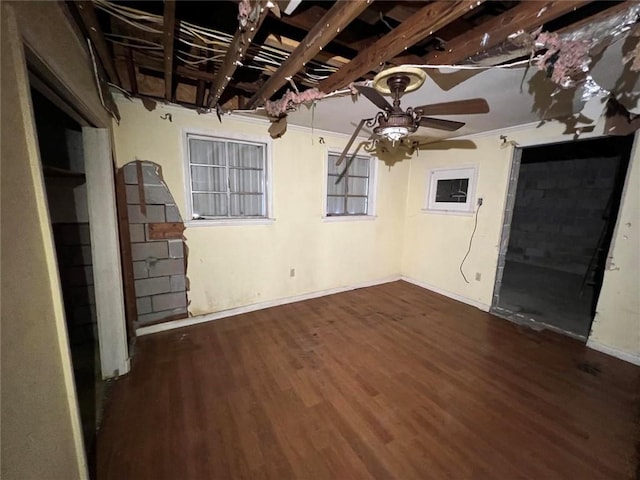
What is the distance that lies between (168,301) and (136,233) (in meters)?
0.78

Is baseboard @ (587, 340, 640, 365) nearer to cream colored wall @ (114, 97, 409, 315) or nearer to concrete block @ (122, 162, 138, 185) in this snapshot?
cream colored wall @ (114, 97, 409, 315)

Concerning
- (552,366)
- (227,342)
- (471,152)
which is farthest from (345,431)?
(471,152)

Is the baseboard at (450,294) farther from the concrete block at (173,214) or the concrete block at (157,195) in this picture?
the concrete block at (157,195)

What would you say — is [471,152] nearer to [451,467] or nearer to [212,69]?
[212,69]

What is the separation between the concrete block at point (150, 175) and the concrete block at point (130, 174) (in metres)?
0.06

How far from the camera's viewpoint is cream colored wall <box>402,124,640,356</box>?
7.83 ft

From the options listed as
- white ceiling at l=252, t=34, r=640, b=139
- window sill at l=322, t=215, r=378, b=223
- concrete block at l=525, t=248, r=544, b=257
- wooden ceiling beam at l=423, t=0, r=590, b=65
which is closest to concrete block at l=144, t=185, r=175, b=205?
white ceiling at l=252, t=34, r=640, b=139

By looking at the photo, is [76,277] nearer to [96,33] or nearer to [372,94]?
[96,33]

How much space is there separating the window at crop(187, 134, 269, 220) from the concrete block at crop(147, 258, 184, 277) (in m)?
0.52

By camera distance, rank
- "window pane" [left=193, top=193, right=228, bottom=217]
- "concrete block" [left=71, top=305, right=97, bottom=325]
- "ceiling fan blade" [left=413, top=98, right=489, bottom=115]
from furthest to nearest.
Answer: "window pane" [left=193, top=193, right=228, bottom=217] < "concrete block" [left=71, top=305, right=97, bottom=325] < "ceiling fan blade" [left=413, top=98, right=489, bottom=115]

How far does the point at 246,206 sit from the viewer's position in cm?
320

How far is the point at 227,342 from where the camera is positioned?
2596 mm

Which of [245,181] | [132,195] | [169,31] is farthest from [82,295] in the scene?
[169,31]

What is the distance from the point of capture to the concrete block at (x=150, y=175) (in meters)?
2.52
